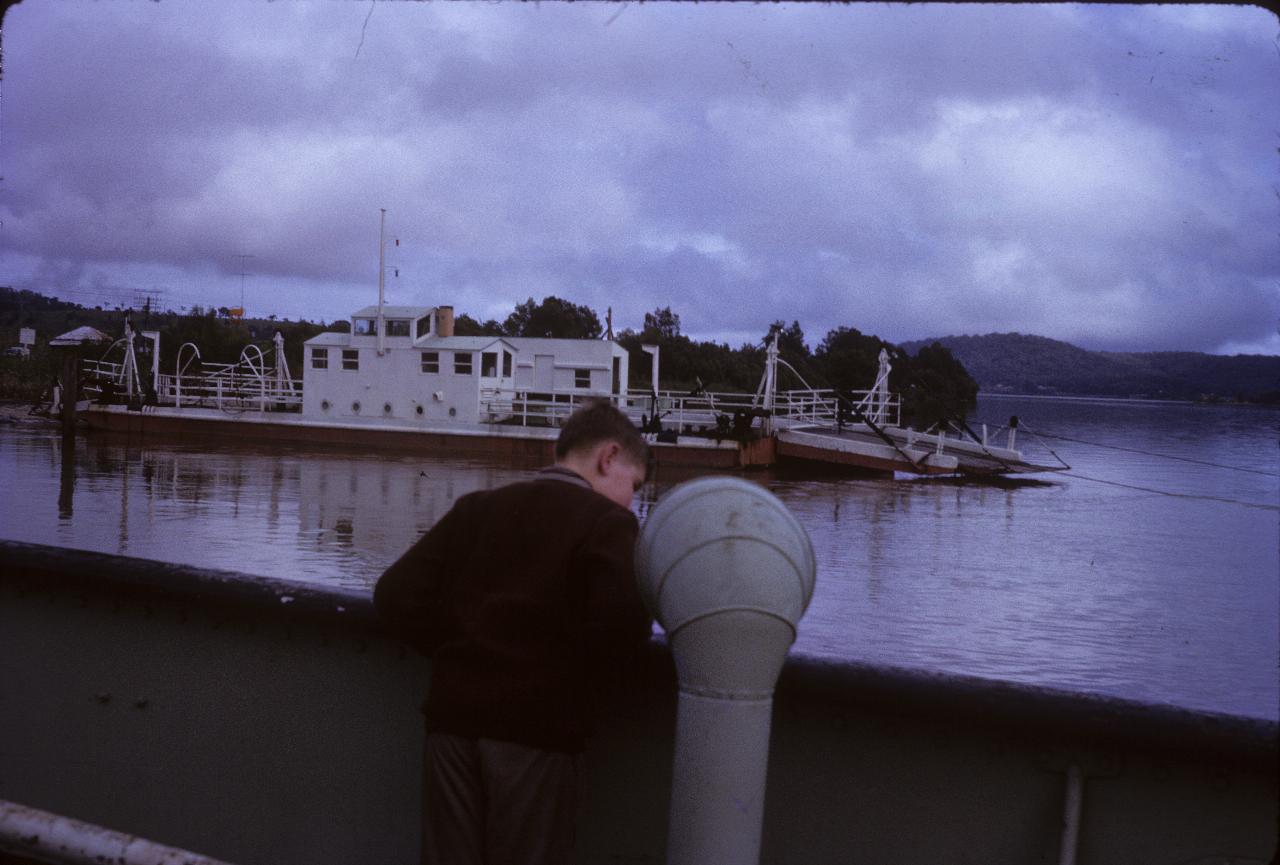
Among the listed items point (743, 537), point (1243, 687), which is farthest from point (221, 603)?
point (1243, 687)

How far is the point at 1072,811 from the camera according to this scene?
93.9 inches

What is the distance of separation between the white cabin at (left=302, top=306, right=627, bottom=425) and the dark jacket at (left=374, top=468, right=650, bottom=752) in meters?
37.5

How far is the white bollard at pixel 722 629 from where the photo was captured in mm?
2160

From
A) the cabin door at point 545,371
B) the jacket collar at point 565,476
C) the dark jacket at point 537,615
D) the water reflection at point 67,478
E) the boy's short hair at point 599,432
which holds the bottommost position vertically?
the water reflection at point 67,478

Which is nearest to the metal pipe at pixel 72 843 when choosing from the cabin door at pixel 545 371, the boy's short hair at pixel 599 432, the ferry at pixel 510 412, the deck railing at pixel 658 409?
the boy's short hair at pixel 599 432

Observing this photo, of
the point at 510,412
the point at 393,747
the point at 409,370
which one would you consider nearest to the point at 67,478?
the point at 409,370

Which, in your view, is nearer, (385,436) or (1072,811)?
(1072,811)

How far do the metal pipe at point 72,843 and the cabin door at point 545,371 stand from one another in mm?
41919

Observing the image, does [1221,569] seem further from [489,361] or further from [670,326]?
[670,326]

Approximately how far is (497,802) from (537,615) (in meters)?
0.42

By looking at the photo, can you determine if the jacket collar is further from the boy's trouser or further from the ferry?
the ferry

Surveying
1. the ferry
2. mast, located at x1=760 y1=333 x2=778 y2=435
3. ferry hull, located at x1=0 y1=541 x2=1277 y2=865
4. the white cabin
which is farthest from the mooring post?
ferry hull, located at x1=0 y1=541 x2=1277 y2=865

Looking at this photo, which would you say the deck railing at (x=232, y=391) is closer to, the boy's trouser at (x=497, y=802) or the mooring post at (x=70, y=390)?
the mooring post at (x=70, y=390)

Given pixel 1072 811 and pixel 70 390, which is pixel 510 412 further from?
pixel 1072 811
